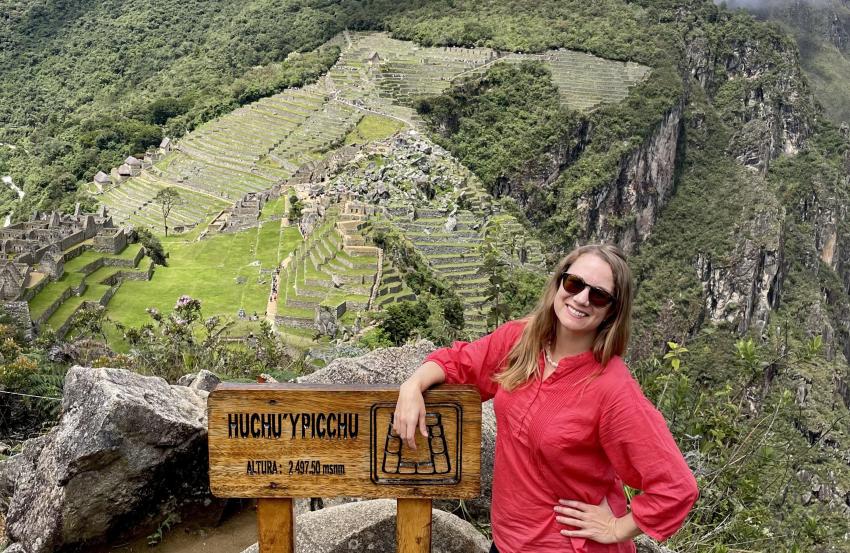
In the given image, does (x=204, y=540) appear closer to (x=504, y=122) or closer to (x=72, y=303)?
(x=72, y=303)

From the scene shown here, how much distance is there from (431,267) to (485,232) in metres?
3.80

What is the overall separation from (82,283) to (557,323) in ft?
53.7

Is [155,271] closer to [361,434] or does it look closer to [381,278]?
[381,278]

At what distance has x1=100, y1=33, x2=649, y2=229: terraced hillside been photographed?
3066cm

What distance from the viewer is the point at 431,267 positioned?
21969mm

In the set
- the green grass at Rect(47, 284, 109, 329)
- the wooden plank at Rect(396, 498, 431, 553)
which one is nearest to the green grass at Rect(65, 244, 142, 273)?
the green grass at Rect(47, 284, 109, 329)

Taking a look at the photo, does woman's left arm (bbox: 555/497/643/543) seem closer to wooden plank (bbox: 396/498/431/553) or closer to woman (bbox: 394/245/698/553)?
woman (bbox: 394/245/698/553)

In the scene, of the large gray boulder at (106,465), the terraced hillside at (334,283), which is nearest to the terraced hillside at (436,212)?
the terraced hillside at (334,283)

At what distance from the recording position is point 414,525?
2.23 meters

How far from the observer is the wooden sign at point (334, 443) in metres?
2.15

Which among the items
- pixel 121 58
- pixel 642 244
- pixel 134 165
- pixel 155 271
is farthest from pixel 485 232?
pixel 121 58

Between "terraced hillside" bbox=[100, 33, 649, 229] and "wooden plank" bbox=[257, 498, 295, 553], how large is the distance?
86.5 feet

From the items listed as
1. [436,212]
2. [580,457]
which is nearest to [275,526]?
[580,457]

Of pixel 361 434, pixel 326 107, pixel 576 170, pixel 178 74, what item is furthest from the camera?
pixel 178 74
